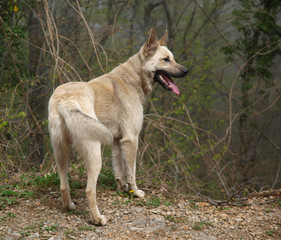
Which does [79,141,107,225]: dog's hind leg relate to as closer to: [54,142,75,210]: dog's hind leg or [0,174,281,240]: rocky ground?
[0,174,281,240]: rocky ground

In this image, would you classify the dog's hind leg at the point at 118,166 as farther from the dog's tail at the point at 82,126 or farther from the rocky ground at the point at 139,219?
the dog's tail at the point at 82,126

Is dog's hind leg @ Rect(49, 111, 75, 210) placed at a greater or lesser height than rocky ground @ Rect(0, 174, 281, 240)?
greater

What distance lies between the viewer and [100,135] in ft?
11.8

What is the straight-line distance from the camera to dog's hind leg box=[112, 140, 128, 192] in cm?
529

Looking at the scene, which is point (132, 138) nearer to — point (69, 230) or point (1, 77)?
point (69, 230)

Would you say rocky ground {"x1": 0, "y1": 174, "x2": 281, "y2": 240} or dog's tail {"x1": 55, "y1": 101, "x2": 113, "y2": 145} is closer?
dog's tail {"x1": 55, "y1": 101, "x2": 113, "y2": 145}

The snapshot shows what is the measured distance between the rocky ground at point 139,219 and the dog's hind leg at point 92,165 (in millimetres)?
147

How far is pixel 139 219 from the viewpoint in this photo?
4.52 meters

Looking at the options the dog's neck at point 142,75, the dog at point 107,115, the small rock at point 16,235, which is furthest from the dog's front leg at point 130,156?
the small rock at point 16,235

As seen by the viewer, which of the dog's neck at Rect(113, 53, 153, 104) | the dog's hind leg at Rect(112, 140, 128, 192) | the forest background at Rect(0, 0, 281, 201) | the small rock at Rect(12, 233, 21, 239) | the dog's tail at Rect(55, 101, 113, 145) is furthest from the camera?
the forest background at Rect(0, 0, 281, 201)

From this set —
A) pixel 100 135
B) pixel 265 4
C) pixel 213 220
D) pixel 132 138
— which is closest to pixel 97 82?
pixel 132 138

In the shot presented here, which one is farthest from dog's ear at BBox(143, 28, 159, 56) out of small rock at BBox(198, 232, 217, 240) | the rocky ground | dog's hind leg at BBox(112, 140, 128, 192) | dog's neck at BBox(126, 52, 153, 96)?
small rock at BBox(198, 232, 217, 240)

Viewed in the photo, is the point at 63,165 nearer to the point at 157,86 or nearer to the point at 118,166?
the point at 118,166

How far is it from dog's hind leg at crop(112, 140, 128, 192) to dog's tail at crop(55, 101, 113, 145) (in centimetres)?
150
